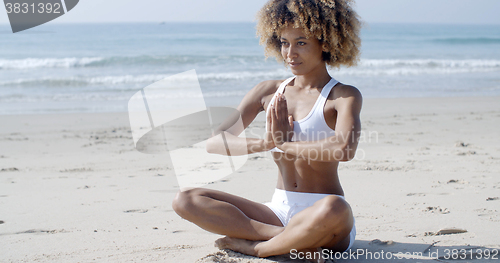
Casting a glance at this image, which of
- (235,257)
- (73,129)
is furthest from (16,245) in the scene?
(73,129)

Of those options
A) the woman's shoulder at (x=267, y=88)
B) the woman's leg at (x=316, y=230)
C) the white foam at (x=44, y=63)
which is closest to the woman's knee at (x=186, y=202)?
the woman's leg at (x=316, y=230)

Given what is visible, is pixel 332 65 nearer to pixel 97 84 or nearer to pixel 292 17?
pixel 292 17

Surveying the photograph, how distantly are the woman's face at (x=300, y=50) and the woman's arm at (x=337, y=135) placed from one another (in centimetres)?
28

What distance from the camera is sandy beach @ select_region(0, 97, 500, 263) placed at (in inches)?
116

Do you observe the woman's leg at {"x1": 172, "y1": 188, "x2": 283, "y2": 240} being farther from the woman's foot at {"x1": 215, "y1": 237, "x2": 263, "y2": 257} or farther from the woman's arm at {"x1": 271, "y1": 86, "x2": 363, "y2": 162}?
the woman's arm at {"x1": 271, "y1": 86, "x2": 363, "y2": 162}

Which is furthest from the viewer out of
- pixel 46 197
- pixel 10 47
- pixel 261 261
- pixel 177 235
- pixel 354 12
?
pixel 10 47

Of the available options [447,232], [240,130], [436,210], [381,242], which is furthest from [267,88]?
[436,210]

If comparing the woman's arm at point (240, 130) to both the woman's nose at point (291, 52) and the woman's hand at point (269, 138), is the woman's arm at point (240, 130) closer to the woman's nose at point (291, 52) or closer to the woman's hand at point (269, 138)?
the woman's hand at point (269, 138)

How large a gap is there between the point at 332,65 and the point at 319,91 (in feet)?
0.94

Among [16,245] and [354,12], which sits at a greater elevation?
[354,12]

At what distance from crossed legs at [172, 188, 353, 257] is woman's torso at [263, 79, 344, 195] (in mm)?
270

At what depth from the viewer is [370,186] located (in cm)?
440

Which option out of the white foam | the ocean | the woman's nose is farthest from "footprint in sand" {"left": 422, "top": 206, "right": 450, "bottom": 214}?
the white foam

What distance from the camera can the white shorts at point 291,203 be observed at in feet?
8.84
